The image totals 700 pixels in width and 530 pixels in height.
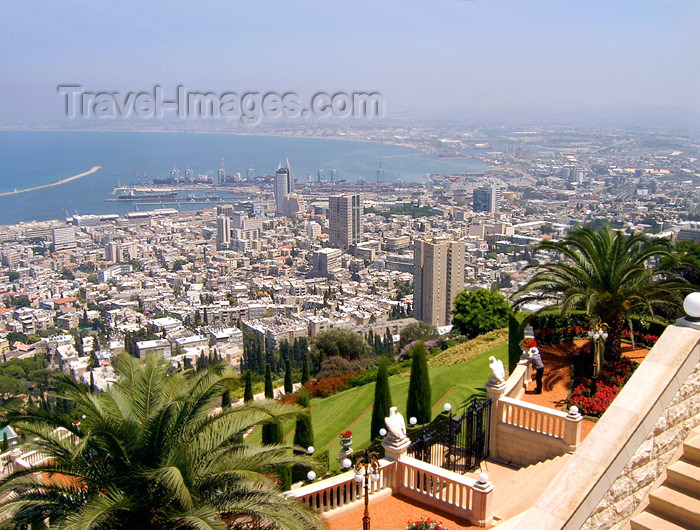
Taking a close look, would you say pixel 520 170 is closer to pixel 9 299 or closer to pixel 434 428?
pixel 9 299

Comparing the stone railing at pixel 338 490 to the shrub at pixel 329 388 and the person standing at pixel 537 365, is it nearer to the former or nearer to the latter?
the person standing at pixel 537 365

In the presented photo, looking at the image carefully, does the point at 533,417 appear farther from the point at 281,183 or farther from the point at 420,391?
the point at 281,183

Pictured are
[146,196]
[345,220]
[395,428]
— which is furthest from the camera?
[146,196]

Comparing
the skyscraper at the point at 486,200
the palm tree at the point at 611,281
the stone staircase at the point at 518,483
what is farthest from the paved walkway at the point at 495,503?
the skyscraper at the point at 486,200

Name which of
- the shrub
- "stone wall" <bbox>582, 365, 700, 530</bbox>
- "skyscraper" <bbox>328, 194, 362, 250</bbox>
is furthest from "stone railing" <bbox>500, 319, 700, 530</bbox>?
"skyscraper" <bbox>328, 194, 362, 250</bbox>

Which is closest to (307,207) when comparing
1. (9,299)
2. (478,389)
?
(9,299)

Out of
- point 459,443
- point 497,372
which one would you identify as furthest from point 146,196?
point 497,372

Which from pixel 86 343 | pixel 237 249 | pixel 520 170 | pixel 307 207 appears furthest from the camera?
pixel 520 170
